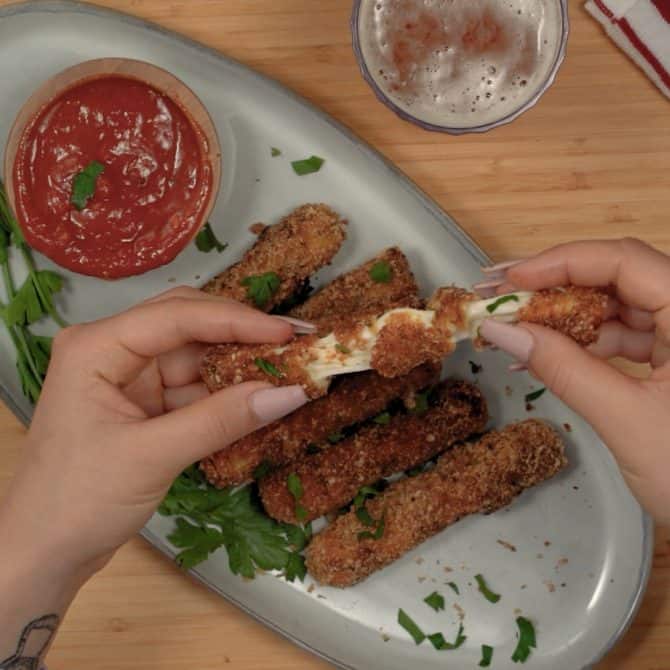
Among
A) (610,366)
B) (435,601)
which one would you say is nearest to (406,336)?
(610,366)

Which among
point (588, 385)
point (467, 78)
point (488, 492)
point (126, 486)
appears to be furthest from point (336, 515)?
point (467, 78)

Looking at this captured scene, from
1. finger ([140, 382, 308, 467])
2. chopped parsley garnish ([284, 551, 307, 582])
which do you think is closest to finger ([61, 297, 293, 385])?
finger ([140, 382, 308, 467])

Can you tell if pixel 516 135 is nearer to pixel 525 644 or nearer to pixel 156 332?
pixel 156 332

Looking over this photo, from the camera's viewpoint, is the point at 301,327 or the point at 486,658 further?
the point at 486,658

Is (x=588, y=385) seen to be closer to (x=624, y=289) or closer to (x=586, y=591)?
(x=624, y=289)

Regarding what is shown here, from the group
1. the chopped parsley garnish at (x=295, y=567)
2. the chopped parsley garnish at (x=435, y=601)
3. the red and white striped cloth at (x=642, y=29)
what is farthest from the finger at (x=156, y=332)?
the red and white striped cloth at (x=642, y=29)

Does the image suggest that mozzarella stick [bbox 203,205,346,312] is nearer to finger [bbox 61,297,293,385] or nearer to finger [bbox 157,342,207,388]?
finger [bbox 157,342,207,388]

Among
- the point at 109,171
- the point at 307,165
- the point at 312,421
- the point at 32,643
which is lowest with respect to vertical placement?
the point at 32,643
